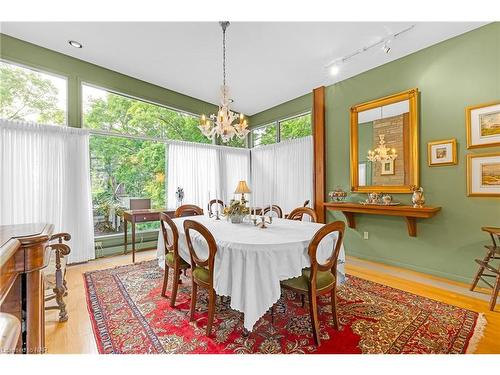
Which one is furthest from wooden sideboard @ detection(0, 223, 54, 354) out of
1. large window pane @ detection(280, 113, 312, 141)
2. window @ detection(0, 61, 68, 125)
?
large window pane @ detection(280, 113, 312, 141)

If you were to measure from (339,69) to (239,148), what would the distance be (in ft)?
9.32

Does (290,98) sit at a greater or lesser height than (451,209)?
greater

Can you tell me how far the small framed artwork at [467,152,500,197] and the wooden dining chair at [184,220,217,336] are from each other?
3101 mm

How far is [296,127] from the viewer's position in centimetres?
512

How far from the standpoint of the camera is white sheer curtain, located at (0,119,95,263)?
303 centimetres

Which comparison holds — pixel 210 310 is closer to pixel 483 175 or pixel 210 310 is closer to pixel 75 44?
pixel 483 175

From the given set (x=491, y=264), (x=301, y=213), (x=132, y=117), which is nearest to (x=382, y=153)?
(x=301, y=213)

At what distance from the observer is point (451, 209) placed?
2.98m

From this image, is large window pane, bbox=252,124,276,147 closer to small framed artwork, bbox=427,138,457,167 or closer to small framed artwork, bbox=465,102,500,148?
small framed artwork, bbox=427,138,457,167

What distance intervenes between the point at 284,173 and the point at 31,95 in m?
4.37

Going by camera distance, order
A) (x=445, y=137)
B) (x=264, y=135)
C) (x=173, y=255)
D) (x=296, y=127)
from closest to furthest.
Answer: (x=173, y=255)
(x=445, y=137)
(x=296, y=127)
(x=264, y=135)

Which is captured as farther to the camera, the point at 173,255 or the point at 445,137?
the point at 445,137

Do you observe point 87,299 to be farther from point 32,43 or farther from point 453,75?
point 453,75

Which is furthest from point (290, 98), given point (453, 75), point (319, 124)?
point (453, 75)
